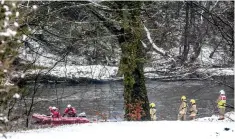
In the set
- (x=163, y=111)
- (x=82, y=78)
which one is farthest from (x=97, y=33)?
(x=82, y=78)

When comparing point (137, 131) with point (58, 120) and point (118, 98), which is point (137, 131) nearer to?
point (58, 120)

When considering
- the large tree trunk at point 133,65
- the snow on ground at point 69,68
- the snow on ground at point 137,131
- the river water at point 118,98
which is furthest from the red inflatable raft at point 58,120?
the snow on ground at point 137,131

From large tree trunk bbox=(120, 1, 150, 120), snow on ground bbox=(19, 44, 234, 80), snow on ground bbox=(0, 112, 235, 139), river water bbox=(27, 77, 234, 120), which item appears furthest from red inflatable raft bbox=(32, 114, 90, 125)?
snow on ground bbox=(0, 112, 235, 139)

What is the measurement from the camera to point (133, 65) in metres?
13.3

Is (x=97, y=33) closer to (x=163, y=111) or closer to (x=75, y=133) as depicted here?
(x=75, y=133)

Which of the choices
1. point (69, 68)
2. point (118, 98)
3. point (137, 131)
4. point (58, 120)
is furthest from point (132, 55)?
point (69, 68)

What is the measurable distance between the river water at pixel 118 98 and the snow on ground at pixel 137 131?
27.3 ft

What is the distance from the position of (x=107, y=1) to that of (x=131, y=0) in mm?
742

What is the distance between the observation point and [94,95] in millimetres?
23969

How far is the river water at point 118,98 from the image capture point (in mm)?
20234

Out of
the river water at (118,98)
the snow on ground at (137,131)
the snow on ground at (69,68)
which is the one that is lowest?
the river water at (118,98)

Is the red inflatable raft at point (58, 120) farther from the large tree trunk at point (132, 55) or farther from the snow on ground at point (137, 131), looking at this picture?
the snow on ground at point (137, 131)

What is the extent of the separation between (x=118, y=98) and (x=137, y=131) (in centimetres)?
1339

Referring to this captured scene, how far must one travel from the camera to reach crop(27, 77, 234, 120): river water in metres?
20.2
